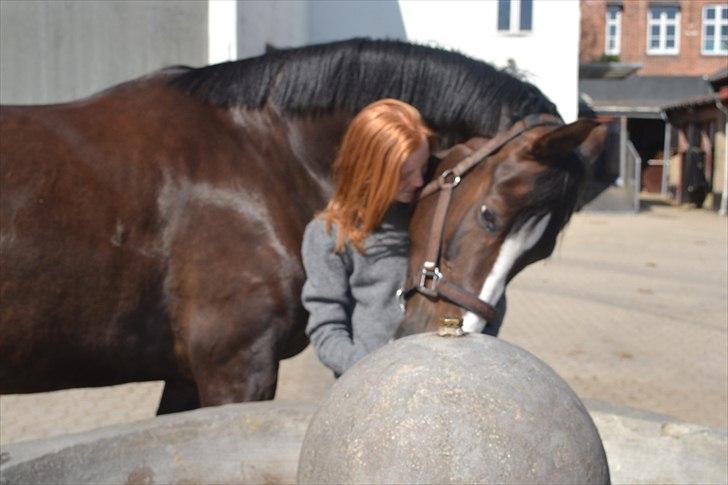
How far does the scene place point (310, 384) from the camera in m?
6.21

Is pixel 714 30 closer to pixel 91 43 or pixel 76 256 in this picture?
pixel 91 43

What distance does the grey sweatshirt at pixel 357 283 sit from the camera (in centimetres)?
279

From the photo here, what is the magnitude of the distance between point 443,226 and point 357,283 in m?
0.29

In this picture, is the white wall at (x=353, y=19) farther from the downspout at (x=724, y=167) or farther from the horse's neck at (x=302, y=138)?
the horse's neck at (x=302, y=138)

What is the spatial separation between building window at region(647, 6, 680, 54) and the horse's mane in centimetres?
4138

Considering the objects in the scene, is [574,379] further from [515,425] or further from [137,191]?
[515,425]

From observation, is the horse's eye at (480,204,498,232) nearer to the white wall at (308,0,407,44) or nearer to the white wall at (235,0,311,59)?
the white wall at (235,0,311,59)

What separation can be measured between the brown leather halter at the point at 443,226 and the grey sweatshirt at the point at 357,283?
0.29ft

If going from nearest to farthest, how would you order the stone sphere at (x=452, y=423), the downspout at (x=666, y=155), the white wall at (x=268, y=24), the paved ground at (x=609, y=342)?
the stone sphere at (x=452, y=423) → the paved ground at (x=609, y=342) → the white wall at (x=268, y=24) → the downspout at (x=666, y=155)

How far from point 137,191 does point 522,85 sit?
124cm

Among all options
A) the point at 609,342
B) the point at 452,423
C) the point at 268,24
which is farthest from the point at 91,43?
the point at 452,423

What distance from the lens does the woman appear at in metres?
2.74

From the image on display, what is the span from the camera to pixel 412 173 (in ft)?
9.16

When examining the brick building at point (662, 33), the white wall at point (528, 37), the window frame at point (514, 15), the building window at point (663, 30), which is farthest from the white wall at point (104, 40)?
the building window at point (663, 30)
